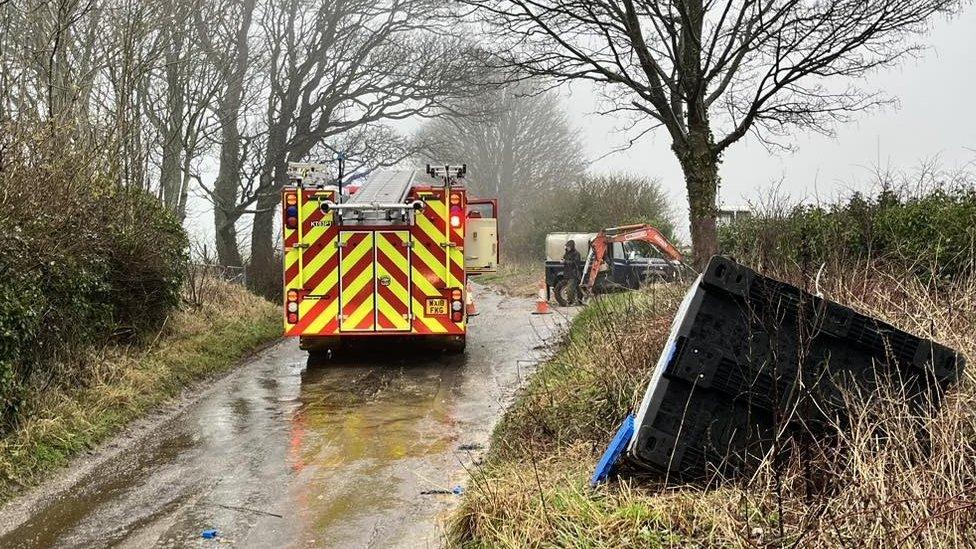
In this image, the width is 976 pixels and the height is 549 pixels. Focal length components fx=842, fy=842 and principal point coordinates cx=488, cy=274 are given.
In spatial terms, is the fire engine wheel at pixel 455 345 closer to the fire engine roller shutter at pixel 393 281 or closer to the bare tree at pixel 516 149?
the fire engine roller shutter at pixel 393 281

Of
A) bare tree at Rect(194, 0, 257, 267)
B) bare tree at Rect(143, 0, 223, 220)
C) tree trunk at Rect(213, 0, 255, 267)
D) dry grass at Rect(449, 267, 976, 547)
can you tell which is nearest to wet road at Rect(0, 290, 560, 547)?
dry grass at Rect(449, 267, 976, 547)

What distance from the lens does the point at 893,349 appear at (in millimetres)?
3988

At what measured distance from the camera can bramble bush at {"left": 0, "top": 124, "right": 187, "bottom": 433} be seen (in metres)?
6.51

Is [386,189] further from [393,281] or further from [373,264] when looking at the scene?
[393,281]

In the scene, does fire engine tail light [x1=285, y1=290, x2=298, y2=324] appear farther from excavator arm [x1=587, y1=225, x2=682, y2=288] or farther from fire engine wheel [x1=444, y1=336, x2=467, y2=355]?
excavator arm [x1=587, y1=225, x2=682, y2=288]

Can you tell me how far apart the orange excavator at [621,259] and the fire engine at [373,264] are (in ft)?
22.6

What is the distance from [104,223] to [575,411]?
5.67 meters

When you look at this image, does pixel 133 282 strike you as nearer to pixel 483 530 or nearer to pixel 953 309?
pixel 483 530

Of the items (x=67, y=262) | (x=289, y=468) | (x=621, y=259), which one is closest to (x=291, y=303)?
(x=67, y=262)

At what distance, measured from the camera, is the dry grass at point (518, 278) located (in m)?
25.9

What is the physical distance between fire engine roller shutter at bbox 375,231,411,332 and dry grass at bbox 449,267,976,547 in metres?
5.02

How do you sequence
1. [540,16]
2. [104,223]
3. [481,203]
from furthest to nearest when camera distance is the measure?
[481,203], [540,16], [104,223]

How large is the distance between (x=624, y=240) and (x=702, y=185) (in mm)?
8996

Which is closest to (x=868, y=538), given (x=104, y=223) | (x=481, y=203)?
(x=104, y=223)
